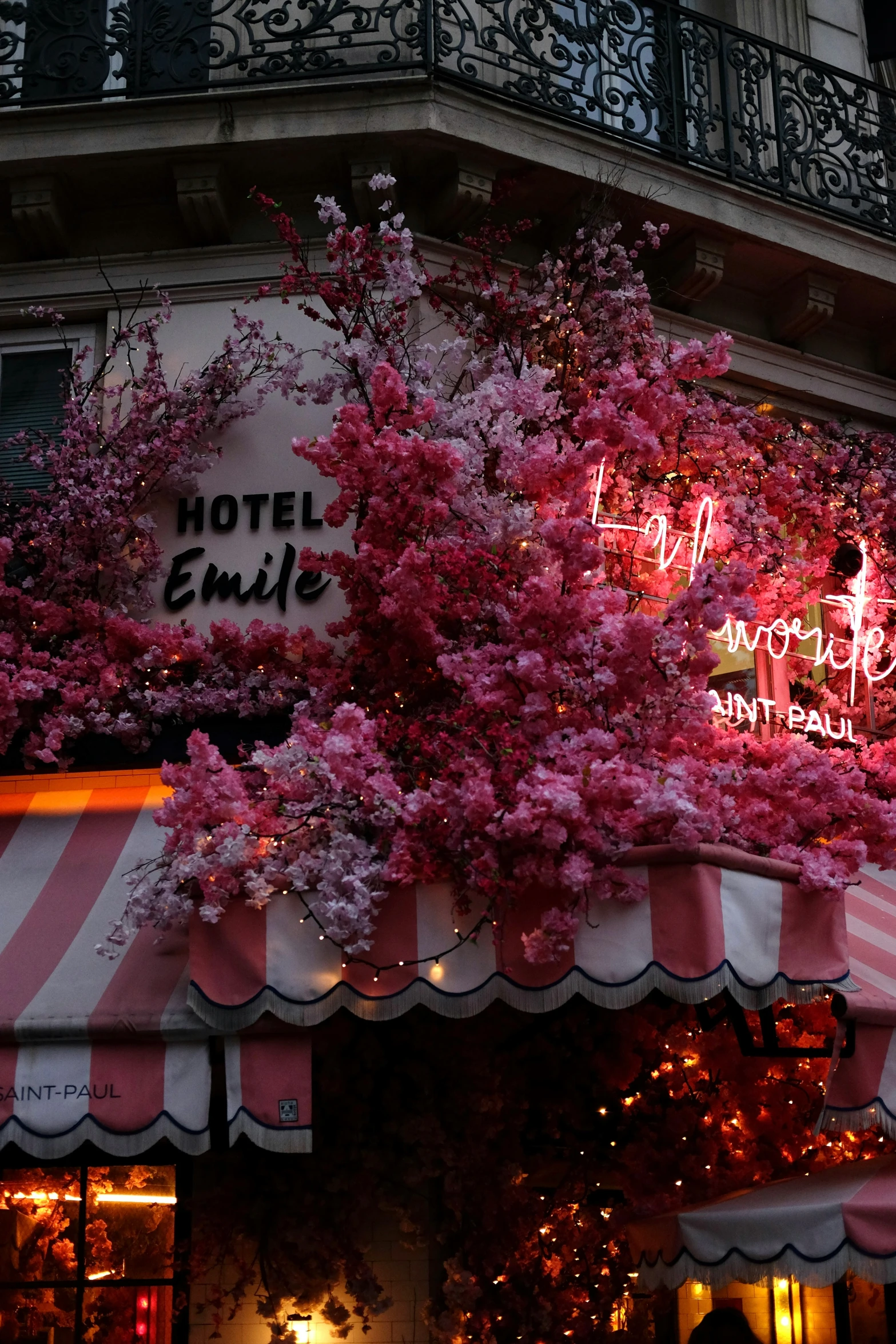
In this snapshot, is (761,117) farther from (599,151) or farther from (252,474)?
(252,474)

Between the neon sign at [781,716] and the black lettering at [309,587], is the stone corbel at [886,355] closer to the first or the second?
the neon sign at [781,716]

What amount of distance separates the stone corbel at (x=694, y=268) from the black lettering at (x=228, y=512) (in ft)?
9.65

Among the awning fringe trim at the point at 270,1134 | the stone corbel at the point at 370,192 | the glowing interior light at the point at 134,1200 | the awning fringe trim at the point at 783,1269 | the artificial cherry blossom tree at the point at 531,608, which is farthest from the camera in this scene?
the stone corbel at the point at 370,192

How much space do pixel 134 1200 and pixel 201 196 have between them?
17.1 ft

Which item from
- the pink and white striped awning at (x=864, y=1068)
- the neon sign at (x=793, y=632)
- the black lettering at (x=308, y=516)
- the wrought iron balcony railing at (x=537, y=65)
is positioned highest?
the wrought iron balcony railing at (x=537, y=65)

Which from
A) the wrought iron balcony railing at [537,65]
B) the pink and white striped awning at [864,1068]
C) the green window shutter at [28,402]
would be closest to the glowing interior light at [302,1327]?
the pink and white striped awning at [864,1068]

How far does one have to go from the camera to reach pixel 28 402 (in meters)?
8.23

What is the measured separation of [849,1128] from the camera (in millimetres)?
5852

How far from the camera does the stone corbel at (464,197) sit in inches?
308

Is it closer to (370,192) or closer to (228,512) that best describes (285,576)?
(228,512)

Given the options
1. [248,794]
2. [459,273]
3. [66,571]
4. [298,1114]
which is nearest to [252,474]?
[66,571]

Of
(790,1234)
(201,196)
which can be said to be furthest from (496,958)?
(201,196)

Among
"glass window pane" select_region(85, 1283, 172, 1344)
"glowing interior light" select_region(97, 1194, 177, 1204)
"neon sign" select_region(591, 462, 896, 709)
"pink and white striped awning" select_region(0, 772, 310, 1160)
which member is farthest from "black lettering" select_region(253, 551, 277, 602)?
"glass window pane" select_region(85, 1283, 172, 1344)

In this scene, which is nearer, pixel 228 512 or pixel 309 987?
pixel 309 987
